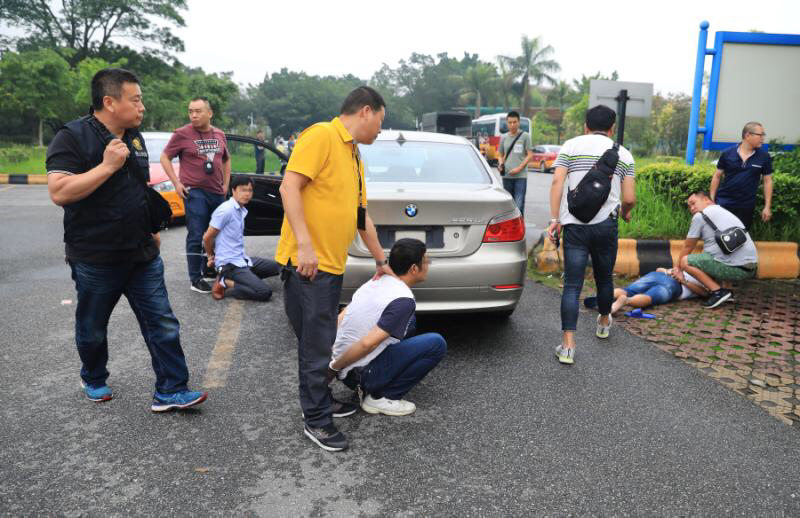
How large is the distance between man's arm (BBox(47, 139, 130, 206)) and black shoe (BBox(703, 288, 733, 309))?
5112 millimetres

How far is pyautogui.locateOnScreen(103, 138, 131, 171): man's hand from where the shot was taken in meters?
2.95

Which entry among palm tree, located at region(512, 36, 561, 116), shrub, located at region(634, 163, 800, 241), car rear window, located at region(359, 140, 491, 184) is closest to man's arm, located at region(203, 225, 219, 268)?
car rear window, located at region(359, 140, 491, 184)

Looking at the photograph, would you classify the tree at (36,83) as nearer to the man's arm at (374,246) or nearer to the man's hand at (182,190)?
the man's hand at (182,190)

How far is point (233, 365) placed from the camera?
165 inches

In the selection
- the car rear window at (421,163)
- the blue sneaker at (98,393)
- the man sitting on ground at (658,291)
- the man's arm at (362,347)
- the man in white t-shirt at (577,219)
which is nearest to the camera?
the man's arm at (362,347)

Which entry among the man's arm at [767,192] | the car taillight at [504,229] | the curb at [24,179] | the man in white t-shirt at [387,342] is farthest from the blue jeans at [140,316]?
the curb at [24,179]

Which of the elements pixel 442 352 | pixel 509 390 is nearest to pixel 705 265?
pixel 509 390

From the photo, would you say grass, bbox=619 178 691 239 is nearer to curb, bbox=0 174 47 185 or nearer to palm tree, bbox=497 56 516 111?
curb, bbox=0 174 47 185

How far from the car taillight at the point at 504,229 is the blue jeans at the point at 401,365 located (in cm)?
122

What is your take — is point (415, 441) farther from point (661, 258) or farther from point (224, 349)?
point (661, 258)

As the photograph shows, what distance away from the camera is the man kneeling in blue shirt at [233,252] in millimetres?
5902

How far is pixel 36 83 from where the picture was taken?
32.3 meters

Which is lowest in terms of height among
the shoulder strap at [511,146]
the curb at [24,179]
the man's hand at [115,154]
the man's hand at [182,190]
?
the curb at [24,179]

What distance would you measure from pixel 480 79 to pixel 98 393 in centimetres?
7225
